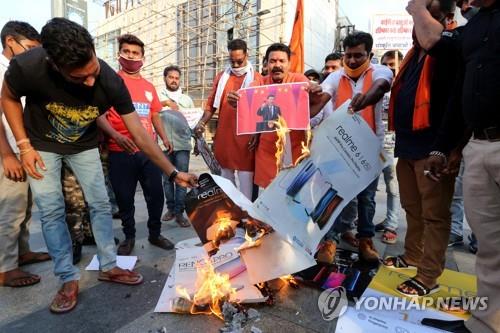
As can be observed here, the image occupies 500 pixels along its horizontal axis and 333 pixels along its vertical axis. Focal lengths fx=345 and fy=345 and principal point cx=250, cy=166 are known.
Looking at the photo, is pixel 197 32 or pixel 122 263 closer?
pixel 122 263

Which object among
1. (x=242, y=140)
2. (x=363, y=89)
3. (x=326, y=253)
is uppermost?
(x=363, y=89)

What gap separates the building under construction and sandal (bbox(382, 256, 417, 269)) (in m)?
11.3

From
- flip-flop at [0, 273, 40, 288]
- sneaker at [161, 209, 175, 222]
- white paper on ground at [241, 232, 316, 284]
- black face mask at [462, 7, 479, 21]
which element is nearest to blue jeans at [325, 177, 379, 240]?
white paper on ground at [241, 232, 316, 284]

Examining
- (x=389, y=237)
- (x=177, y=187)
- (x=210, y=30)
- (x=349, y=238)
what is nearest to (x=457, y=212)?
(x=389, y=237)

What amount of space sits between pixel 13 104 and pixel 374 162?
2.27 metres

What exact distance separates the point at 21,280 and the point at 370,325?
2.27m

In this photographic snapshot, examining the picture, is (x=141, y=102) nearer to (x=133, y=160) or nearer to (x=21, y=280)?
(x=133, y=160)

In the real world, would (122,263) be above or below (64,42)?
below

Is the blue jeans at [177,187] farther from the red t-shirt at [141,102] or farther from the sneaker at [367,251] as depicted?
the sneaker at [367,251]

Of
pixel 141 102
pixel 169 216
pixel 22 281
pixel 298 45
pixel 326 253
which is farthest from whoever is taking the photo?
pixel 298 45

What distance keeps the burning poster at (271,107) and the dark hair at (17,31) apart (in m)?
1.63

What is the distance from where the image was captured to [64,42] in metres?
1.67

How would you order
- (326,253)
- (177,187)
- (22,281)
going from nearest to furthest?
(22,281) < (326,253) < (177,187)

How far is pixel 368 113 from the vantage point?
8.68 ft
